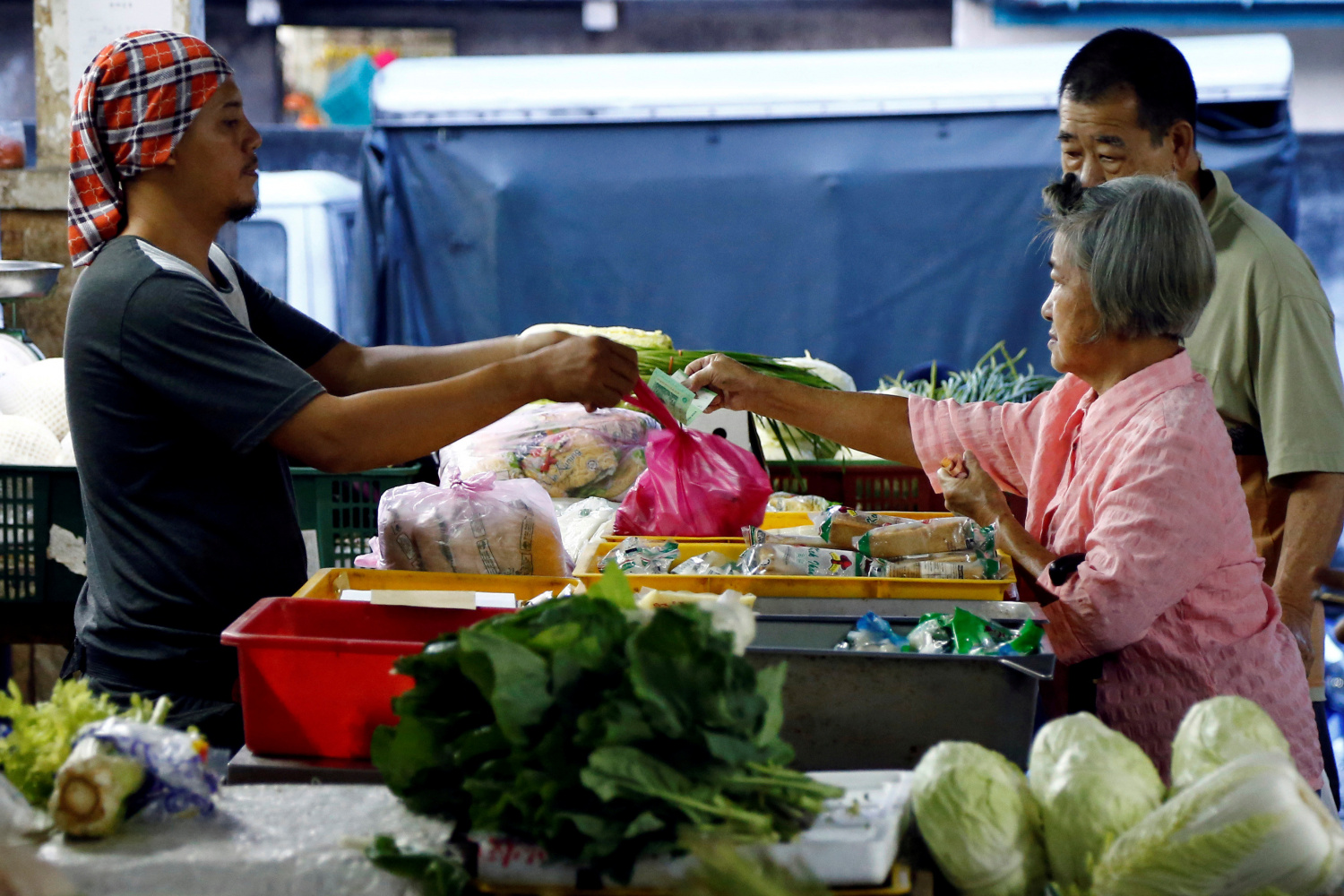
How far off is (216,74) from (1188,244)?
1.81 metres

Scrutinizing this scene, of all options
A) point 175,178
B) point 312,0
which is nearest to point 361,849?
point 175,178

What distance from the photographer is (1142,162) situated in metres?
2.86

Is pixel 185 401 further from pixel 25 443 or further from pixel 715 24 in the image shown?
pixel 715 24

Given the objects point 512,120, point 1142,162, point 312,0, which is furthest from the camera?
point 312,0

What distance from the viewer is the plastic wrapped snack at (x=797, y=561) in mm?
2229

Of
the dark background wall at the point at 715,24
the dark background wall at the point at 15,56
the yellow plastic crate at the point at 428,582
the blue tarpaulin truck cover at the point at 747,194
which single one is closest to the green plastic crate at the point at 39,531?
the yellow plastic crate at the point at 428,582

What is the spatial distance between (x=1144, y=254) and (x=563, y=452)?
5.67 ft

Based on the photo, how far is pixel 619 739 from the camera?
1.29 metres

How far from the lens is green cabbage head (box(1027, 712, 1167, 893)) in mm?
1402

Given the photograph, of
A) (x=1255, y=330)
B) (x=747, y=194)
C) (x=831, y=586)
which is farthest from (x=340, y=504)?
(x=747, y=194)

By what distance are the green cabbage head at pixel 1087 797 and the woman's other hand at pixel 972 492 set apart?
2.98 ft

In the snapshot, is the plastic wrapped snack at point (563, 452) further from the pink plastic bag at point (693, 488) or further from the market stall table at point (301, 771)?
the market stall table at point (301, 771)

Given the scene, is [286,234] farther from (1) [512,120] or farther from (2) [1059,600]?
(2) [1059,600]

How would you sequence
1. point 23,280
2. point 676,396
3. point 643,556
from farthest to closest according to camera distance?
point 23,280 → point 676,396 → point 643,556
